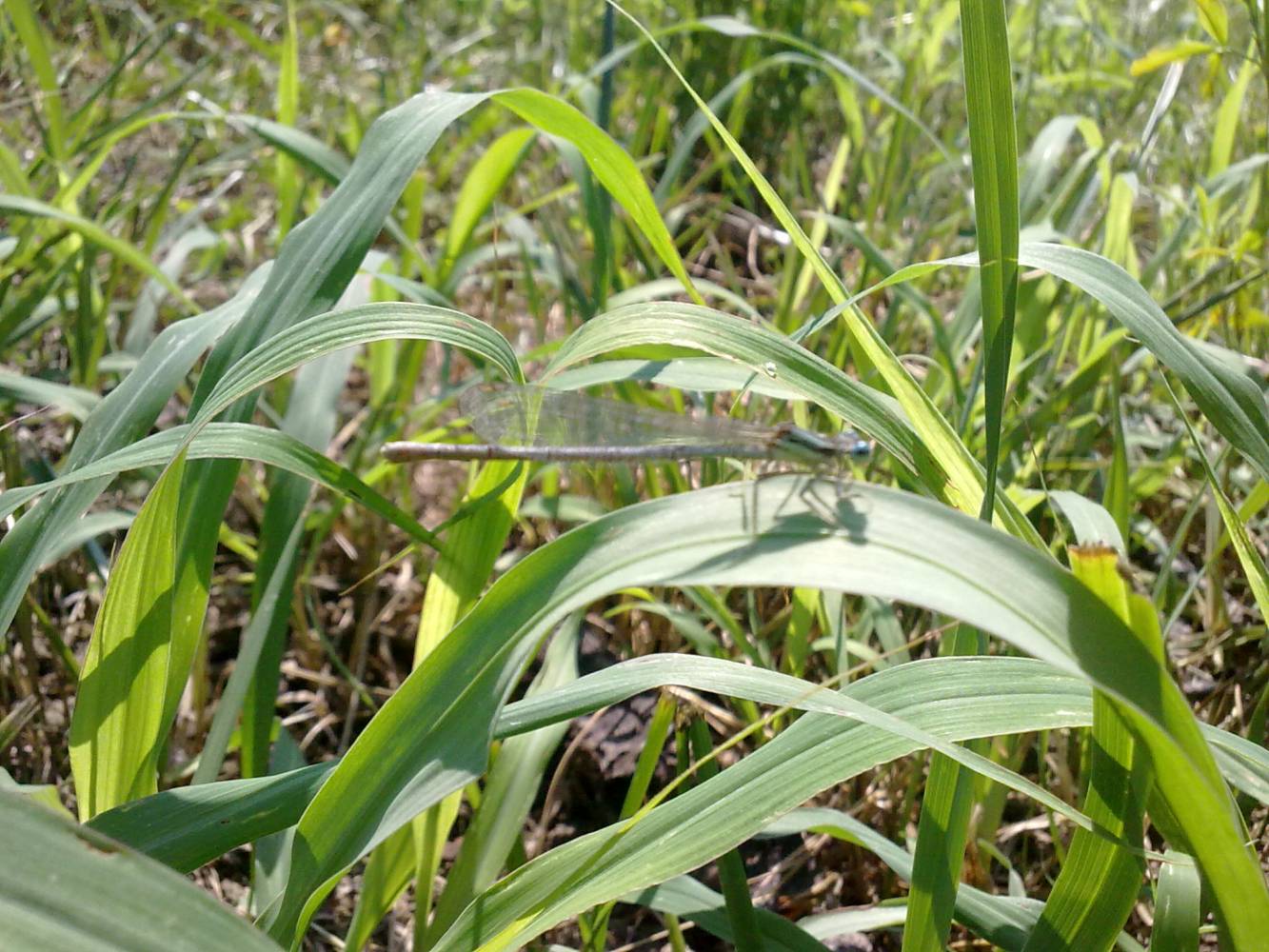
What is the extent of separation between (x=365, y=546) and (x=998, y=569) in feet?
8.03

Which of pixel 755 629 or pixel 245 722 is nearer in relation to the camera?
pixel 245 722

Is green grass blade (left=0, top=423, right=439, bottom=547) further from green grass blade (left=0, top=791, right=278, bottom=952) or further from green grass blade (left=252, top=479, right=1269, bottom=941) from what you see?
green grass blade (left=0, top=791, right=278, bottom=952)

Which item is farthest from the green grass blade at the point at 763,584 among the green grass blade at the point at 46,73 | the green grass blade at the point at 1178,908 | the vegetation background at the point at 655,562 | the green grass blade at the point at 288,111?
the green grass blade at the point at 46,73

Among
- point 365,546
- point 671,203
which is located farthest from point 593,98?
point 365,546

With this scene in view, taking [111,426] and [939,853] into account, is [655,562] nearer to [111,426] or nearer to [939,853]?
[939,853]

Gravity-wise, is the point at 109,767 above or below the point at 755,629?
below

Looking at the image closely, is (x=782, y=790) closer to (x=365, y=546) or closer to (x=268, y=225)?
(x=365, y=546)

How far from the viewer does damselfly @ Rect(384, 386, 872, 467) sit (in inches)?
71.1

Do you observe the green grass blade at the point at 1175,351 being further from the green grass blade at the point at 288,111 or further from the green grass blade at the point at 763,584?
the green grass blade at the point at 288,111

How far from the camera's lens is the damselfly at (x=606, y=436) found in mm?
1807

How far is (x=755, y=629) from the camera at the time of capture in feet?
8.12

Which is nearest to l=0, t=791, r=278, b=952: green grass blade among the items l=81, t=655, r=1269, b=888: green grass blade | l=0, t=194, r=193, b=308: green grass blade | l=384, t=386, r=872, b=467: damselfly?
l=81, t=655, r=1269, b=888: green grass blade

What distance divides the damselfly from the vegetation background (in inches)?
3.6

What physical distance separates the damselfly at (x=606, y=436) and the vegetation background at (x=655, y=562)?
0.09 m
